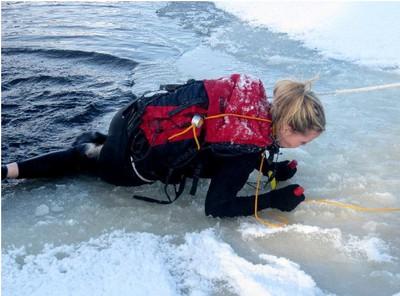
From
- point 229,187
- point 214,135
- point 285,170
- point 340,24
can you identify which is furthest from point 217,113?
point 340,24

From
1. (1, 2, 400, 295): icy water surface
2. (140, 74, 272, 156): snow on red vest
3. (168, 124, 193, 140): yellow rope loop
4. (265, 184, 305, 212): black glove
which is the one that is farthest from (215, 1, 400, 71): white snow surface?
(168, 124, 193, 140): yellow rope loop

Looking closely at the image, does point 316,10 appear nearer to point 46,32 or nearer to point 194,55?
point 194,55

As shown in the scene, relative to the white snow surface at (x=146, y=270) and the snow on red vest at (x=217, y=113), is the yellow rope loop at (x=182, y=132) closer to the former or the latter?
the snow on red vest at (x=217, y=113)

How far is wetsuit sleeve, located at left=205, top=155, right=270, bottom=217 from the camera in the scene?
2.70 meters

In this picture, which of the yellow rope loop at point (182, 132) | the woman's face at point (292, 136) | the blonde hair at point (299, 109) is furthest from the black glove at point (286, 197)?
the yellow rope loop at point (182, 132)

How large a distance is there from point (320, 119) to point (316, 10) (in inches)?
249

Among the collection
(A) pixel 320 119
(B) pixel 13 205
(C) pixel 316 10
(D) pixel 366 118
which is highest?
(C) pixel 316 10

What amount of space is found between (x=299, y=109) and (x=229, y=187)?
0.63m

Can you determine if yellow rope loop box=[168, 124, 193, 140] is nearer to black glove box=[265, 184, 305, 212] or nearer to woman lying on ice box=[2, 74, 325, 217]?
woman lying on ice box=[2, 74, 325, 217]

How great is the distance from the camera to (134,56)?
21.1 feet

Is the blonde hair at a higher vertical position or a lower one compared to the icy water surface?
higher

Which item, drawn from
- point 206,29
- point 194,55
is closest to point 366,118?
point 194,55

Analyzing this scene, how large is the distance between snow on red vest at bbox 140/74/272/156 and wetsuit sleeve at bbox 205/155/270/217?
9 cm

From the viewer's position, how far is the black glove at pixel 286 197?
2.89m
